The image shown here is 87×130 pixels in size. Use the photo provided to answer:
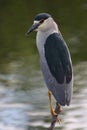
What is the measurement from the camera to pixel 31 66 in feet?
49.6


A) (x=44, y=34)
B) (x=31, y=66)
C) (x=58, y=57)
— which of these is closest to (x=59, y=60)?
(x=58, y=57)

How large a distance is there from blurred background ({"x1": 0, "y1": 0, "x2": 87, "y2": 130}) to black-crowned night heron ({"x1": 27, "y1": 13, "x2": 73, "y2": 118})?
5618 mm

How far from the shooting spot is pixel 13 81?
1424 cm

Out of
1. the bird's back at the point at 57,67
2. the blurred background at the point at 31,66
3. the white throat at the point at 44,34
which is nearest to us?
the bird's back at the point at 57,67

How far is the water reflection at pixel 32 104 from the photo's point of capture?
11719 millimetres

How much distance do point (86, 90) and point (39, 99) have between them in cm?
95

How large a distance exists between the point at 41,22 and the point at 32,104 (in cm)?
707

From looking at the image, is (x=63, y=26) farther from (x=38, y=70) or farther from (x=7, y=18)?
(x=38, y=70)

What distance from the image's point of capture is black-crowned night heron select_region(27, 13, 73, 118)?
558 cm

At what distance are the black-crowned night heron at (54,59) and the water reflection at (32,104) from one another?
561 cm

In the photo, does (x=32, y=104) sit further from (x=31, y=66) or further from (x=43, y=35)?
(x=43, y=35)

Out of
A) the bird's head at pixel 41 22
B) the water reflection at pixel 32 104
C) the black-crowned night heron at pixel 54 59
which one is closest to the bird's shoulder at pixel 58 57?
the black-crowned night heron at pixel 54 59

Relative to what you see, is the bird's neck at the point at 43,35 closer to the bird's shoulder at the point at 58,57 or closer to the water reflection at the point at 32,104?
the bird's shoulder at the point at 58,57

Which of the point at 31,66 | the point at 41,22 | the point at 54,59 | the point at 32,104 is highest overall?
the point at 41,22
